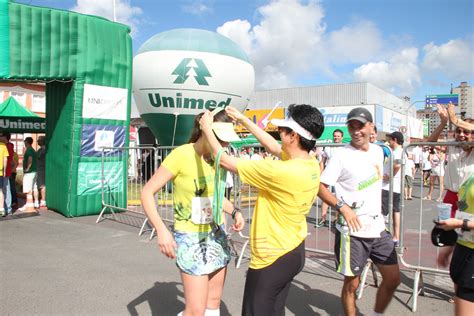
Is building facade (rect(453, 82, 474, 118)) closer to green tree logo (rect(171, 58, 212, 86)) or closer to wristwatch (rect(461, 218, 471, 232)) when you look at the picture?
green tree logo (rect(171, 58, 212, 86))

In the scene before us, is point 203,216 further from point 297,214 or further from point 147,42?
point 147,42

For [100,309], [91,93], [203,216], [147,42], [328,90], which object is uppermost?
[328,90]

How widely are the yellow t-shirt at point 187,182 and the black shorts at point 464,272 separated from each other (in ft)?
5.14

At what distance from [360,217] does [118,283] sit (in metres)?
2.90

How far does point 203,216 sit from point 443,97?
40.1m

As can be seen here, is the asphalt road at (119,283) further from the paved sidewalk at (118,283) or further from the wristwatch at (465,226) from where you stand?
the wristwatch at (465,226)

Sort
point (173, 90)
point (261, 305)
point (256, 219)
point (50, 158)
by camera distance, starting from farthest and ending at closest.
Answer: point (173, 90) < point (50, 158) < point (256, 219) < point (261, 305)

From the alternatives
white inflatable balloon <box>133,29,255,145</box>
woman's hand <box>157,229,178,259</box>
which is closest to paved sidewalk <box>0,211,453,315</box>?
woman's hand <box>157,229,178,259</box>

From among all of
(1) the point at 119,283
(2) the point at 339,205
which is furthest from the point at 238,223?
(1) the point at 119,283

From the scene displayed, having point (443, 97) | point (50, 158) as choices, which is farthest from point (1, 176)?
point (443, 97)

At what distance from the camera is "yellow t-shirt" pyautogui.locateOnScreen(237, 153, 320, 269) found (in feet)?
7.07

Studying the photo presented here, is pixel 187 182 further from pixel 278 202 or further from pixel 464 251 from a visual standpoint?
pixel 464 251

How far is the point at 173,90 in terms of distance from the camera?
45.8 feet

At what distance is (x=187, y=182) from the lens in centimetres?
262
